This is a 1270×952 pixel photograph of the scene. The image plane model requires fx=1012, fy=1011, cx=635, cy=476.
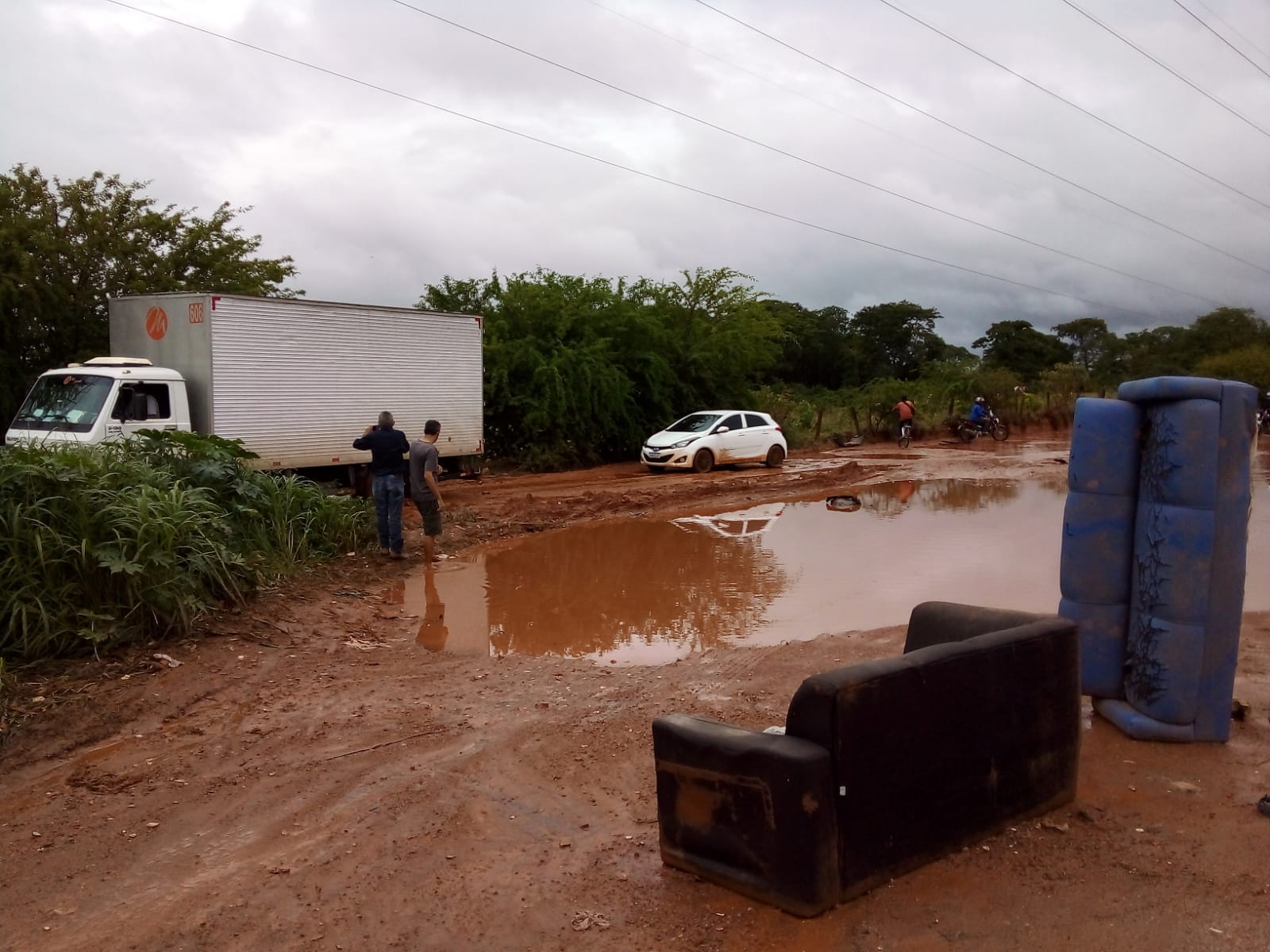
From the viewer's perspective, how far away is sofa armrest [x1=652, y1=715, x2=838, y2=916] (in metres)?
3.77

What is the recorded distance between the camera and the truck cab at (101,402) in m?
13.0

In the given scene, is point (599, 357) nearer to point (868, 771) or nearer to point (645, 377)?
point (645, 377)

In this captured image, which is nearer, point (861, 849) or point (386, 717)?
point (861, 849)

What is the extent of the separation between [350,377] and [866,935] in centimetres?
1419

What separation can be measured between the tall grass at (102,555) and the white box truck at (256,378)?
4.58 metres

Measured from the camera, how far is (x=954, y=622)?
5.09 meters

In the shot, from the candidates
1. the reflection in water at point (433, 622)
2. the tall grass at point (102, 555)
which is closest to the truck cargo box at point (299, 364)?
the tall grass at point (102, 555)

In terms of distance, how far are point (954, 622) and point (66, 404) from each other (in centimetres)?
1242

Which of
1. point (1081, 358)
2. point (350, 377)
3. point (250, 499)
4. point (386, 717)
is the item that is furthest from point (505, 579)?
point (1081, 358)

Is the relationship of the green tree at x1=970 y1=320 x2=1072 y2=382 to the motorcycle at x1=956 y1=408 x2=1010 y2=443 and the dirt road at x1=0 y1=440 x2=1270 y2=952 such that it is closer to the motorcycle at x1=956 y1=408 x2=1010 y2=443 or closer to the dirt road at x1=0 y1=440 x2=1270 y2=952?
the motorcycle at x1=956 y1=408 x2=1010 y2=443

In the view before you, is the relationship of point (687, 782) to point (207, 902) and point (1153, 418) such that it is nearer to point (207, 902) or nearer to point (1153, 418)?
point (207, 902)

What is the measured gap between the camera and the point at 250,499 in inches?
404

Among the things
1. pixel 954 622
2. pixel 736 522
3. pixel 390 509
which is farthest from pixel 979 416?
pixel 954 622

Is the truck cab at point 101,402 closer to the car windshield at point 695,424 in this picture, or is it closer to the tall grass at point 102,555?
the tall grass at point 102,555
